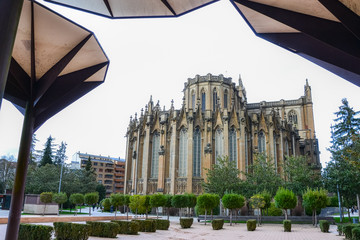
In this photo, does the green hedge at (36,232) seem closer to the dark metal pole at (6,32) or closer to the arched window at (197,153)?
the dark metal pole at (6,32)

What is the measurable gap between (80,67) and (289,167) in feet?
106

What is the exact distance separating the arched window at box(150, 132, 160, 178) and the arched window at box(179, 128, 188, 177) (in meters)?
4.00

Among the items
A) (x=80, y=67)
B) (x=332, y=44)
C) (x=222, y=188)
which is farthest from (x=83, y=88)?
(x=222, y=188)

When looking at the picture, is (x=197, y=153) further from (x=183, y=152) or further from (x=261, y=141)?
(x=261, y=141)

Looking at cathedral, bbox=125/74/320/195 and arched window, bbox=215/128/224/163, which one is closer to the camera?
cathedral, bbox=125/74/320/195

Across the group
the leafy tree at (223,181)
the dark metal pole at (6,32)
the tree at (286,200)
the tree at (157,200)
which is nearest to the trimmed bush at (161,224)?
the tree at (157,200)

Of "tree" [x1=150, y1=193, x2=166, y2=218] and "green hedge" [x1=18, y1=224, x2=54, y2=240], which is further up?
"tree" [x1=150, y1=193, x2=166, y2=218]

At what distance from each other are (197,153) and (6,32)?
39.9m

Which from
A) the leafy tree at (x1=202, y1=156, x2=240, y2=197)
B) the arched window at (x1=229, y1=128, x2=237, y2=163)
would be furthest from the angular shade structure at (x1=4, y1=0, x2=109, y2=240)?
the arched window at (x1=229, y1=128, x2=237, y2=163)

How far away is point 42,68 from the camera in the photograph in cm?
1134

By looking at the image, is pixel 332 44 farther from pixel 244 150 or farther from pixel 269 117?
pixel 269 117

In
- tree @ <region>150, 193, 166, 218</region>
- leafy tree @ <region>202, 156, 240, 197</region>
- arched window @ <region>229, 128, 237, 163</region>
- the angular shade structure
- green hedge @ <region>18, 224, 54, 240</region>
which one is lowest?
green hedge @ <region>18, 224, 54, 240</region>

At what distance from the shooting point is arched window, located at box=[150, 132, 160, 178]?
46.3 m

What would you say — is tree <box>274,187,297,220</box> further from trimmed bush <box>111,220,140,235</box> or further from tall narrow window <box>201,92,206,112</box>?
tall narrow window <box>201,92,206,112</box>
